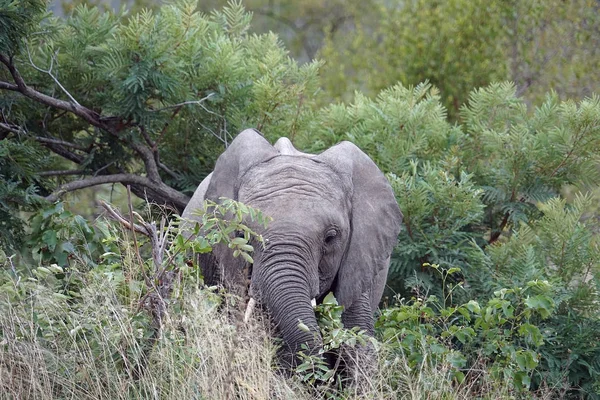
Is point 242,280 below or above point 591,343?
above

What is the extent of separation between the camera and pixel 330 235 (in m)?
6.69

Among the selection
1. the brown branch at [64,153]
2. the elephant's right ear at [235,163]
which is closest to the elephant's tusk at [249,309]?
the elephant's right ear at [235,163]

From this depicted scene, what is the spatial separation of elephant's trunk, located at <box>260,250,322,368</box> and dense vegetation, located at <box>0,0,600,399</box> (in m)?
0.13

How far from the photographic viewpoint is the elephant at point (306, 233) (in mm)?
6215

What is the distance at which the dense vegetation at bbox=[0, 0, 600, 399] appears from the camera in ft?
19.6

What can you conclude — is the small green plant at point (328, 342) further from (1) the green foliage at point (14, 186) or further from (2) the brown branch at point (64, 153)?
(2) the brown branch at point (64, 153)

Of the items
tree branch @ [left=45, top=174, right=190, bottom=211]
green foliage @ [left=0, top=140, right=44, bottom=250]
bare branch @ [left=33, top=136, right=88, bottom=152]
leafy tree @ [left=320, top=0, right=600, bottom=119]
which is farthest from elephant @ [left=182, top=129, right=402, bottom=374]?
leafy tree @ [left=320, top=0, right=600, bottom=119]

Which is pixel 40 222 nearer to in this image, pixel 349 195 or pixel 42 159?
pixel 42 159

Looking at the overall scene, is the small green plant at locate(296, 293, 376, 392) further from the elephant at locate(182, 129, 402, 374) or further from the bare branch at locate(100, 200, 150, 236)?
the bare branch at locate(100, 200, 150, 236)

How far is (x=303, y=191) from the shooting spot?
6.74m

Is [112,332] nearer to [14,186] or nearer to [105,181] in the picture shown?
[14,186]

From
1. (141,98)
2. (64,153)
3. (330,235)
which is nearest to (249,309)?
(330,235)

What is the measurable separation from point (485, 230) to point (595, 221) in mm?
1009

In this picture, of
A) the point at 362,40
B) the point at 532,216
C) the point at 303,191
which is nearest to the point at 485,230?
the point at 532,216
